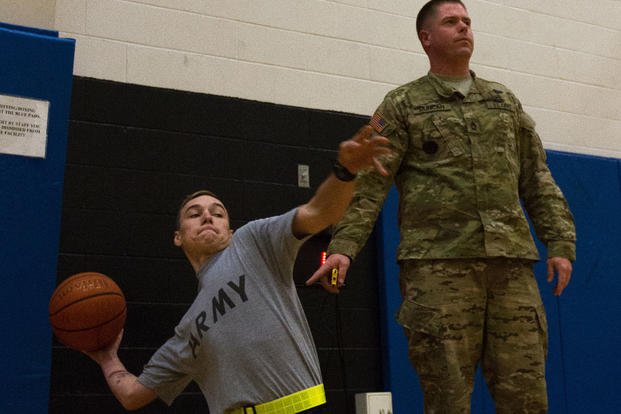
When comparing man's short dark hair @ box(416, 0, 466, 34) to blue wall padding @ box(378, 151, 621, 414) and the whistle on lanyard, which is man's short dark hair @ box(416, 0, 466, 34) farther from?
blue wall padding @ box(378, 151, 621, 414)

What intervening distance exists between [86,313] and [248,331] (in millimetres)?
723

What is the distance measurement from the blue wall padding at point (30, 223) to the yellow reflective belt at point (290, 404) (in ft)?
3.48

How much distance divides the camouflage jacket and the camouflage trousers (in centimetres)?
7

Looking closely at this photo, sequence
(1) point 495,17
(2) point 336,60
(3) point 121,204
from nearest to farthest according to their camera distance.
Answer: (3) point 121,204
(2) point 336,60
(1) point 495,17

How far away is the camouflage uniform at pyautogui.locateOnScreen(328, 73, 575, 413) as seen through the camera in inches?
88.4

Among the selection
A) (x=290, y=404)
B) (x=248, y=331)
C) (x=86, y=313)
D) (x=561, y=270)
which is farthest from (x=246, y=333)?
(x=561, y=270)

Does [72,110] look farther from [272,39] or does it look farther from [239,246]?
[239,246]

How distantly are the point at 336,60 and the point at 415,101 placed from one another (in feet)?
5.62

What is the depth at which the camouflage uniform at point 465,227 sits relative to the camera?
225 cm

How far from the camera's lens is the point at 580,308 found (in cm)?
412

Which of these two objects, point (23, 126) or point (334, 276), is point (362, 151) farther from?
point (23, 126)

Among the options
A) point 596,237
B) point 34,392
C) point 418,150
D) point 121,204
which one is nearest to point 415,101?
point 418,150

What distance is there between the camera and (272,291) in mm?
2312

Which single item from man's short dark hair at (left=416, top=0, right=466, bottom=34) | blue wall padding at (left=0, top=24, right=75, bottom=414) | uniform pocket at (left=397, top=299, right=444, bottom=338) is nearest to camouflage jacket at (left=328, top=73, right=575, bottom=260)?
uniform pocket at (left=397, top=299, right=444, bottom=338)
